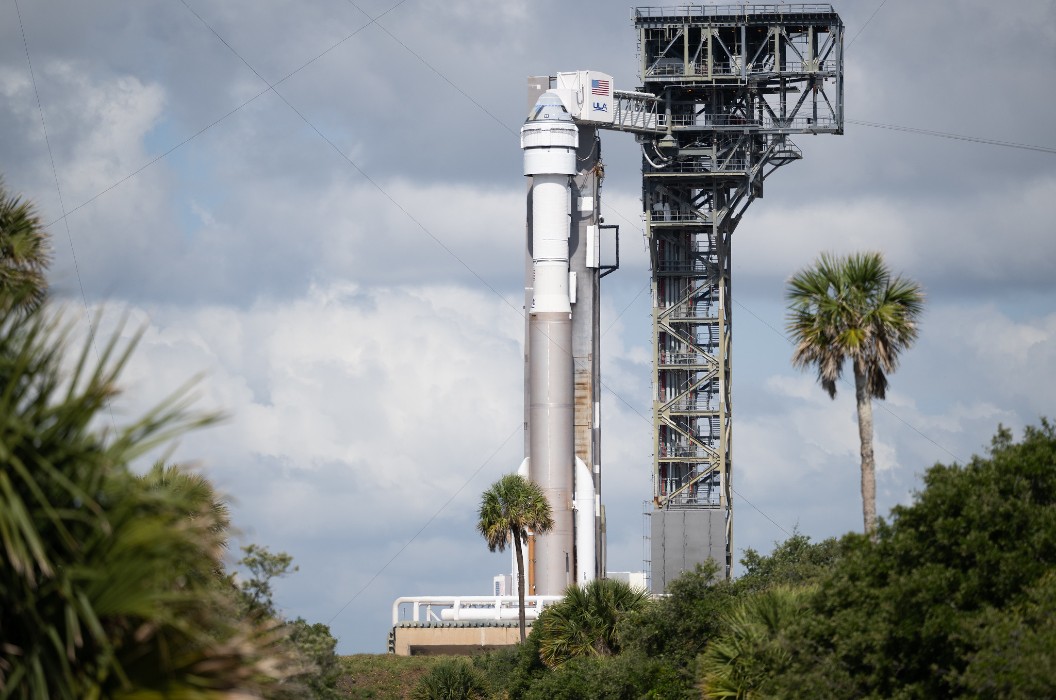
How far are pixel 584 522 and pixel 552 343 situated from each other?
Answer: 354 inches

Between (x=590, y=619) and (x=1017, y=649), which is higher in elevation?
(x=590, y=619)

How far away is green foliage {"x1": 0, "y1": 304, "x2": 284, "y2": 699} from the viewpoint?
10352mm

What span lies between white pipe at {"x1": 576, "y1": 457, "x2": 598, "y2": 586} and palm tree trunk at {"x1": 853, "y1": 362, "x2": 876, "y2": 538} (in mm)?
44894

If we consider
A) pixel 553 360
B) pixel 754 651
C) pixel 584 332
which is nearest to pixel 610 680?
pixel 754 651

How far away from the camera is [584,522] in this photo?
77312 mm

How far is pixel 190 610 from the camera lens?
11164 mm

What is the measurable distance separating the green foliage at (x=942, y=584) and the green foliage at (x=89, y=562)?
16.7 metres

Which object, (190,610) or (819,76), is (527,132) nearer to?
(819,76)

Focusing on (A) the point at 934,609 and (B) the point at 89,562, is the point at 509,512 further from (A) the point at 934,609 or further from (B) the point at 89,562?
(B) the point at 89,562

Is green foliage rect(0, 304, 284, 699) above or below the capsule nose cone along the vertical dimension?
below

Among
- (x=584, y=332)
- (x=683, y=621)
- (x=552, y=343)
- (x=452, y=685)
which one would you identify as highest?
(x=584, y=332)

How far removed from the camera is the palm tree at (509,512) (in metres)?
62.7

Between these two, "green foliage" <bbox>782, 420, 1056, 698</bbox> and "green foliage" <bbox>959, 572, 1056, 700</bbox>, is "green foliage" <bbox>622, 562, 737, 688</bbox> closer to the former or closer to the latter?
"green foliage" <bbox>782, 420, 1056, 698</bbox>

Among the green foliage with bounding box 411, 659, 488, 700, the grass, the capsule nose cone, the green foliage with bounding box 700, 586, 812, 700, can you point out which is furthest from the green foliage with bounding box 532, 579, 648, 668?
the capsule nose cone
